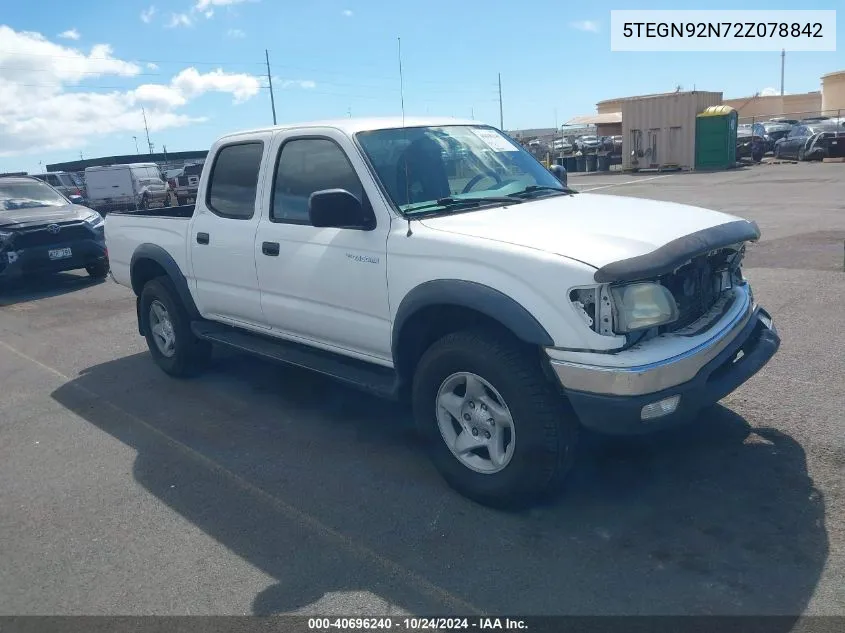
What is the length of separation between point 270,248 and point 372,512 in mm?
1925

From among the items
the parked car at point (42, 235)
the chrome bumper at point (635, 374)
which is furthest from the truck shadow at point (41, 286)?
the chrome bumper at point (635, 374)

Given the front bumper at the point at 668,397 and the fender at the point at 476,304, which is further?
the fender at the point at 476,304

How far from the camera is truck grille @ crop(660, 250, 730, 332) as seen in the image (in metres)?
3.71

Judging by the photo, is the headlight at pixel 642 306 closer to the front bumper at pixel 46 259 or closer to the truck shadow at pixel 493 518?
the truck shadow at pixel 493 518

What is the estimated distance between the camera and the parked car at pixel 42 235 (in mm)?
11133

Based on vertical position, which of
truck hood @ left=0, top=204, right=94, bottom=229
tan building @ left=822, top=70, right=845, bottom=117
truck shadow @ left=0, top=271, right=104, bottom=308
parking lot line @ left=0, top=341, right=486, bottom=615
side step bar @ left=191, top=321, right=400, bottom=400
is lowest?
parking lot line @ left=0, top=341, right=486, bottom=615

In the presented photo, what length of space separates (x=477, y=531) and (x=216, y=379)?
3.44 m

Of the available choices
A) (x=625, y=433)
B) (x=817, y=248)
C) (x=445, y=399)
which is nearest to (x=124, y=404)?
(x=445, y=399)

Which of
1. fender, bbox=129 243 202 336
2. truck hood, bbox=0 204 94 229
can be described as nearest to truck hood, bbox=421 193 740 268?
fender, bbox=129 243 202 336

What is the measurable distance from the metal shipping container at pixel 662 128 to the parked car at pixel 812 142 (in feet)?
11.1

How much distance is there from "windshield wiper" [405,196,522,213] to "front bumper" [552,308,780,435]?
1.34 m

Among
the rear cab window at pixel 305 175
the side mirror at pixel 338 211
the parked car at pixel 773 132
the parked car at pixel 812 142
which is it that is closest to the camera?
the side mirror at pixel 338 211

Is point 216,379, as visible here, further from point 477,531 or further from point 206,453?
point 477,531

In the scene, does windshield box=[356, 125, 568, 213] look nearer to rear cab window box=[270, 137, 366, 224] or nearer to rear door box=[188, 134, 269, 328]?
rear cab window box=[270, 137, 366, 224]
